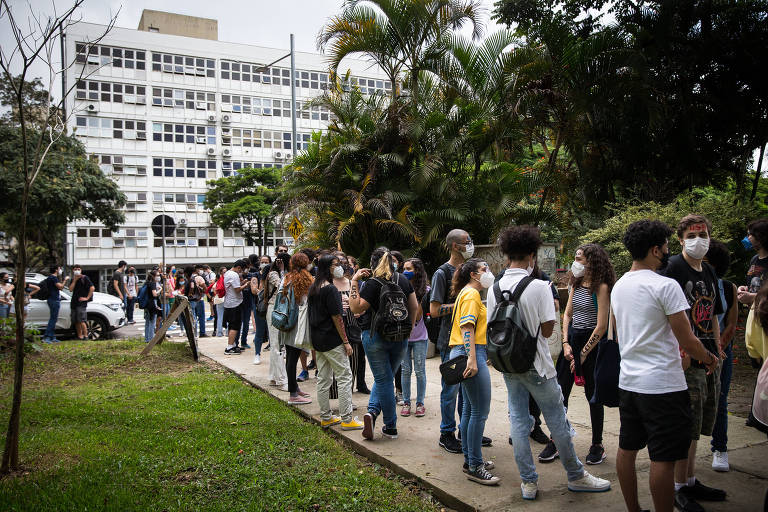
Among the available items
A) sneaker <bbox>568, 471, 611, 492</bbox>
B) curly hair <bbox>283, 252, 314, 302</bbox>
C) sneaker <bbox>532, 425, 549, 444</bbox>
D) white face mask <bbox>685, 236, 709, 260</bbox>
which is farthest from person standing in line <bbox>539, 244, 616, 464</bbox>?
curly hair <bbox>283, 252, 314, 302</bbox>

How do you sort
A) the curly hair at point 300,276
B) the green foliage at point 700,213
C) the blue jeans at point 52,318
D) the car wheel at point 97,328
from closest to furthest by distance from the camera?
the curly hair at point 300,276 → the green foliage at point 700,213 → the blue jeans at point 52,318 → the car wheel at point 97,328

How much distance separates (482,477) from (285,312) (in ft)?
11.3

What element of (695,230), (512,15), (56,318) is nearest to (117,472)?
(695,230)

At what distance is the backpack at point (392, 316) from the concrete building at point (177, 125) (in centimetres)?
3876

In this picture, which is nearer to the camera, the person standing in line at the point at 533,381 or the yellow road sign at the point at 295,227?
the person standing in line at the point at 533,381

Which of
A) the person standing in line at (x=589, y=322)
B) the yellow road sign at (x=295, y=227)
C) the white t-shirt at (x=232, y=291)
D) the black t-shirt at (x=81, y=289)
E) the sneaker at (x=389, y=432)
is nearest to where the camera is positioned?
the person standing in line at (x=589, y=322)

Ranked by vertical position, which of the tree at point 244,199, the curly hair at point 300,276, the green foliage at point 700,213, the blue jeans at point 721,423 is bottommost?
the blue jeans at point 721,423

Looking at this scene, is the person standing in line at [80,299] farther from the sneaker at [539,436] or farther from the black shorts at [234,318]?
the sneaker at [539,436]

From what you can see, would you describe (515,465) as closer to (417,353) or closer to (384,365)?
(384,365)

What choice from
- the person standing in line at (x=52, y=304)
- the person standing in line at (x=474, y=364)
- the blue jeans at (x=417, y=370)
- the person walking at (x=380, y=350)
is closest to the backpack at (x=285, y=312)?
the blue jeans at (x=417, y=370)

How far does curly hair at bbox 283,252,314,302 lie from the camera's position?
22.2ft

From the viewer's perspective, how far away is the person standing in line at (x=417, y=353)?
21.1 feet

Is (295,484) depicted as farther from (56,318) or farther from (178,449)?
(56,318)

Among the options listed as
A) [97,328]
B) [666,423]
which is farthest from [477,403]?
[97,328]
